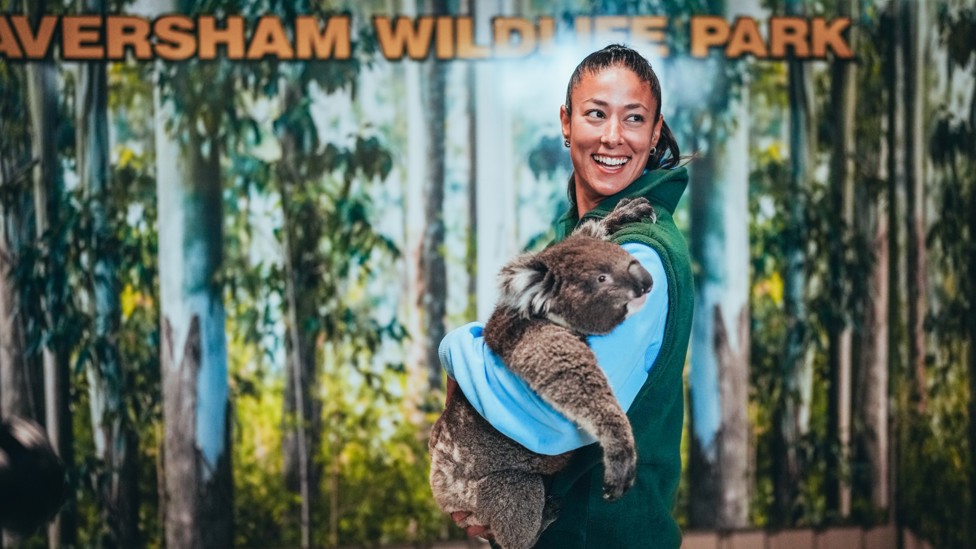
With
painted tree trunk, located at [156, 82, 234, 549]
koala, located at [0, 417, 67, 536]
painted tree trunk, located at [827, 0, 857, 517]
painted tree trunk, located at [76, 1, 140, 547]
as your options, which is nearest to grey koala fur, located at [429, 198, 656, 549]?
koala, located at [0, 417, 67, 536]

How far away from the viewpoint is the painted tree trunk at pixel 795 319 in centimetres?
344

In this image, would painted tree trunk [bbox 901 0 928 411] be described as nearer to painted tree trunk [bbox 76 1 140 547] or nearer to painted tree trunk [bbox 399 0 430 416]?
painted tree trunk [bbox 399 0 430 416]

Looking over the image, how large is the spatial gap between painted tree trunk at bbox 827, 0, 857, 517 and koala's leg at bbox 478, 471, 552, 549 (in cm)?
256

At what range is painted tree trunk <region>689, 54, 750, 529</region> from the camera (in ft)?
11.2

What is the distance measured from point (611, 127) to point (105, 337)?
259 centimetres

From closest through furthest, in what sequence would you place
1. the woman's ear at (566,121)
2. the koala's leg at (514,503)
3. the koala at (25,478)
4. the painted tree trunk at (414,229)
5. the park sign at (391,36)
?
the koala at (25,478) → the koala's leg at (514,503) → the woman's ear at (566,121) → the park sign at (391,36) → the painted tree trunk at (414,229)

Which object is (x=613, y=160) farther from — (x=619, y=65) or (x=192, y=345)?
(x=192, y=345)

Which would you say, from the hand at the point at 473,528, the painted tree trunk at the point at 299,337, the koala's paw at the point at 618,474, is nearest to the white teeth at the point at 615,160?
the koala's paw at the point at 618,474

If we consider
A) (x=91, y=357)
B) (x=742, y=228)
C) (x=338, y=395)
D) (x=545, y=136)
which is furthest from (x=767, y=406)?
(x=91, y=357)

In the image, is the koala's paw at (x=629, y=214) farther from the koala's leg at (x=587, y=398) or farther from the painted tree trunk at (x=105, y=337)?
the painted tree trunk at (x=105, y=337)

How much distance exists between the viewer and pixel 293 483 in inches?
134

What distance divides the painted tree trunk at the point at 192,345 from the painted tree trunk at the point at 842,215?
7.18ft

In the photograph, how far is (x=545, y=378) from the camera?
3.63ft

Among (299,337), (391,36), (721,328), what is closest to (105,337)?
(299,337)
